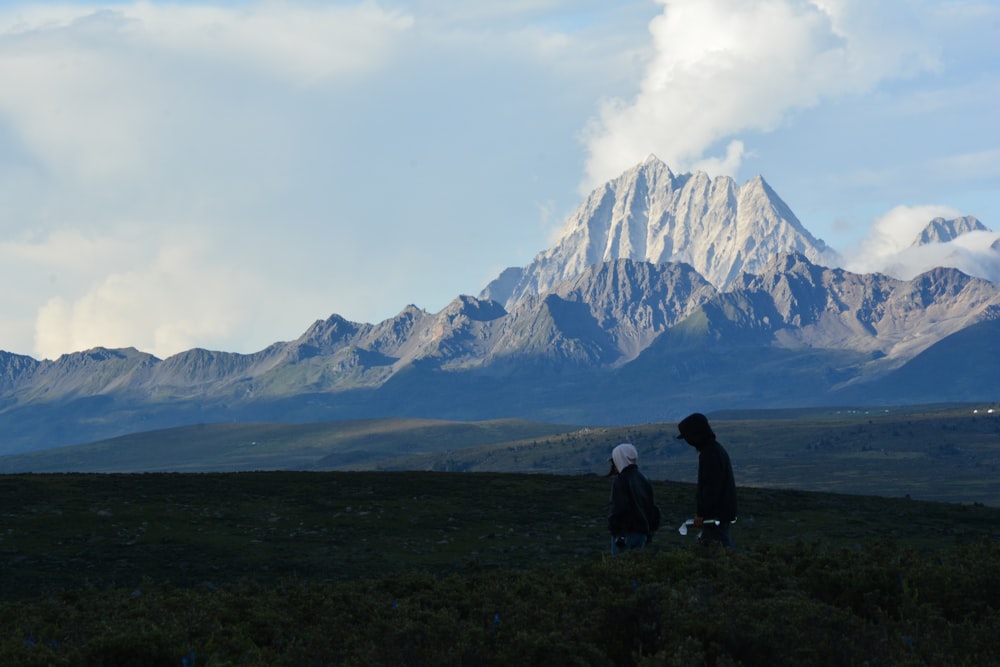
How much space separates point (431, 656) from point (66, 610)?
12453 millimetres

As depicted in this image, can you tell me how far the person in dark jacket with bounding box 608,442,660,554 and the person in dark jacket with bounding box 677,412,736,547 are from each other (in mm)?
1085

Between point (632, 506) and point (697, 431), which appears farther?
point (632, 506)

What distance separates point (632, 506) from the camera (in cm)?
2712

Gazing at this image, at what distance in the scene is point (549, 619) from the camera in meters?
19.8

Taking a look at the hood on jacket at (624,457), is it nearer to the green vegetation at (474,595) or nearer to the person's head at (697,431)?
the person's head at (697,431)

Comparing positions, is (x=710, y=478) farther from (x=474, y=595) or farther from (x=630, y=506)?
(x=474, y=595)

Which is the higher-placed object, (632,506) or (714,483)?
(714,483)

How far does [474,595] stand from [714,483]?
5777 millimetres

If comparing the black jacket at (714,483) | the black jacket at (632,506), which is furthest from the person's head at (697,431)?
the black jacket at (632,506)

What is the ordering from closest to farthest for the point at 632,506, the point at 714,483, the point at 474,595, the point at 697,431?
the point at 474,595 → the point at 697,431 → the point at 714,483 → the point at 632,506

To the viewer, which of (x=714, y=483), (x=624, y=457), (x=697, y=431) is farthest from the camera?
(x=624, y=457)

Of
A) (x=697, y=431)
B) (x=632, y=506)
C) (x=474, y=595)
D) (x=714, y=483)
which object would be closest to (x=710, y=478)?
(x=714, y=483)

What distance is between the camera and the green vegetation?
18172mm

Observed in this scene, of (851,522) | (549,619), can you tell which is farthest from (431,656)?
(851,522)
